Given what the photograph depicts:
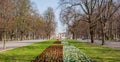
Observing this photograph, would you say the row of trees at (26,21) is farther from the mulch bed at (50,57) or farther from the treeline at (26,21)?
the mulch bed at (50,57)

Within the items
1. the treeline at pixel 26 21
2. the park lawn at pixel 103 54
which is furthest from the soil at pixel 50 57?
the treeline at pixel 26 21

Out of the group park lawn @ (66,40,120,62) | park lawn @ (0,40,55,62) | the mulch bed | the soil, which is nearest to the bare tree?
park lawn @ (66,40,120,62)

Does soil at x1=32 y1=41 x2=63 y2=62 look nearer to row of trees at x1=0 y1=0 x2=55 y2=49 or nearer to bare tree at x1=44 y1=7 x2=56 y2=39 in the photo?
row of trees at x1=0 y1=0 x2=55 y2=49

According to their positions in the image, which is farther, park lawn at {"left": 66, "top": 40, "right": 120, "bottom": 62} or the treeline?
the treeline

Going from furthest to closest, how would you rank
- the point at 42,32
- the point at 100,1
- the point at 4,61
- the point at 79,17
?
the point at 42,32
the point at 79,17
the point at 100,1
the point at 4,61

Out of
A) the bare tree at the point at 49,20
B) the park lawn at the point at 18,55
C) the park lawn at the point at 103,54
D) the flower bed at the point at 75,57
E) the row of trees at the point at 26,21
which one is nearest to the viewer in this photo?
the flower bed at the point at 75,57

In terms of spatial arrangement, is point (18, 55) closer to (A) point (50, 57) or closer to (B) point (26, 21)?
(A) point (50, 57)

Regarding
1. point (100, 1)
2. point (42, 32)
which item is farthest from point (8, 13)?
point (42, 32)

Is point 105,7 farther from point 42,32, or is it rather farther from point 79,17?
point 42,32

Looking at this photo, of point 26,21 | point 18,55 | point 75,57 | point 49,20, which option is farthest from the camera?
point 49,20

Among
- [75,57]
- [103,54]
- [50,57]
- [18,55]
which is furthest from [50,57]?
[103,54]

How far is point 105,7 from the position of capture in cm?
4375

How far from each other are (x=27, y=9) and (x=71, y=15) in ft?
121

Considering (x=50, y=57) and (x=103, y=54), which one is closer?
(x=50, y=57)
